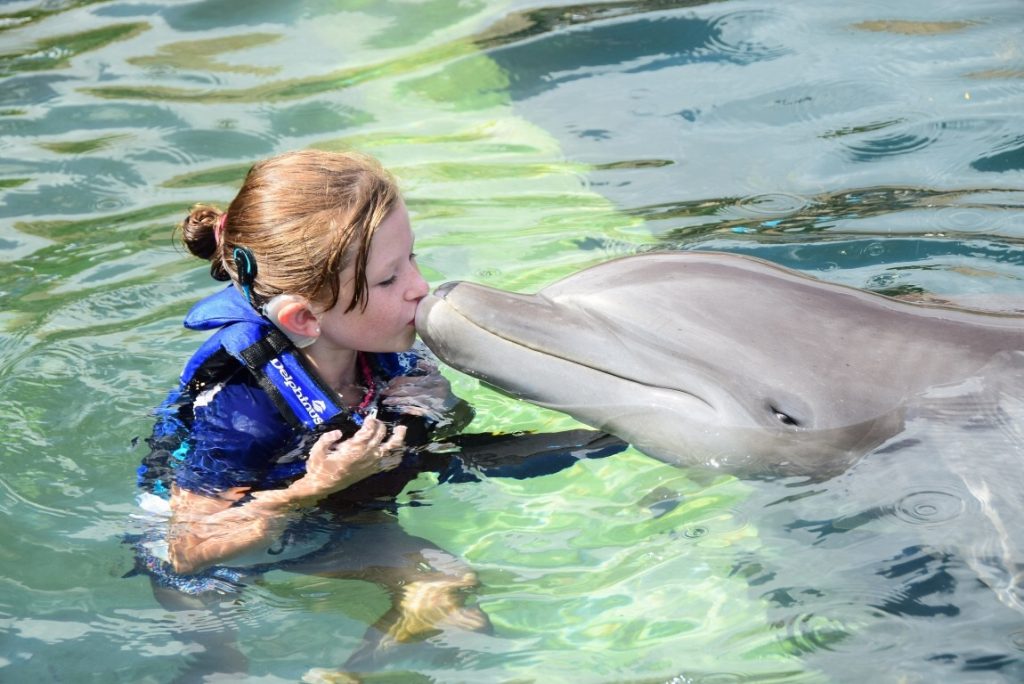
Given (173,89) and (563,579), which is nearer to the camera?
(563,579)

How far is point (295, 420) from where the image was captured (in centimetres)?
503

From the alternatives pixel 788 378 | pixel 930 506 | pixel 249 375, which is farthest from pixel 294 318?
pixel 930 506

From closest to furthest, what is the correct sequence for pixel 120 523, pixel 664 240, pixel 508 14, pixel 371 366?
pixel 120 523, pixel 371 366, pixel 664 240, pixel 508 14

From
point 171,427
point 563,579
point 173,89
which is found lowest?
point 563,579

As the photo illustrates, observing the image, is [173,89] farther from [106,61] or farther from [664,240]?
[664,240]

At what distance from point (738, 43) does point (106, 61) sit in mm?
4879

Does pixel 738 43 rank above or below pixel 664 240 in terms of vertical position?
above

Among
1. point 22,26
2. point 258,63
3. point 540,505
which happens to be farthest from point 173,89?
point 540,505

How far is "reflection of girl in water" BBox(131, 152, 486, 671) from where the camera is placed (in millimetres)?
4844

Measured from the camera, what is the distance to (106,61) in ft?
33.1

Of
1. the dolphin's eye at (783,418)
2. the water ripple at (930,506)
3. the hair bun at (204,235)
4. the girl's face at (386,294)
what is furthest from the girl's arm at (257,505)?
the water ripple at (930,506)

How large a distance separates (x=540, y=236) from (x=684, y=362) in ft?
10.1

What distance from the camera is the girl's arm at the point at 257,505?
15.7ft

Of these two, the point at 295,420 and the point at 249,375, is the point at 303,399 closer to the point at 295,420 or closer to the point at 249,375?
the point at 295,420
